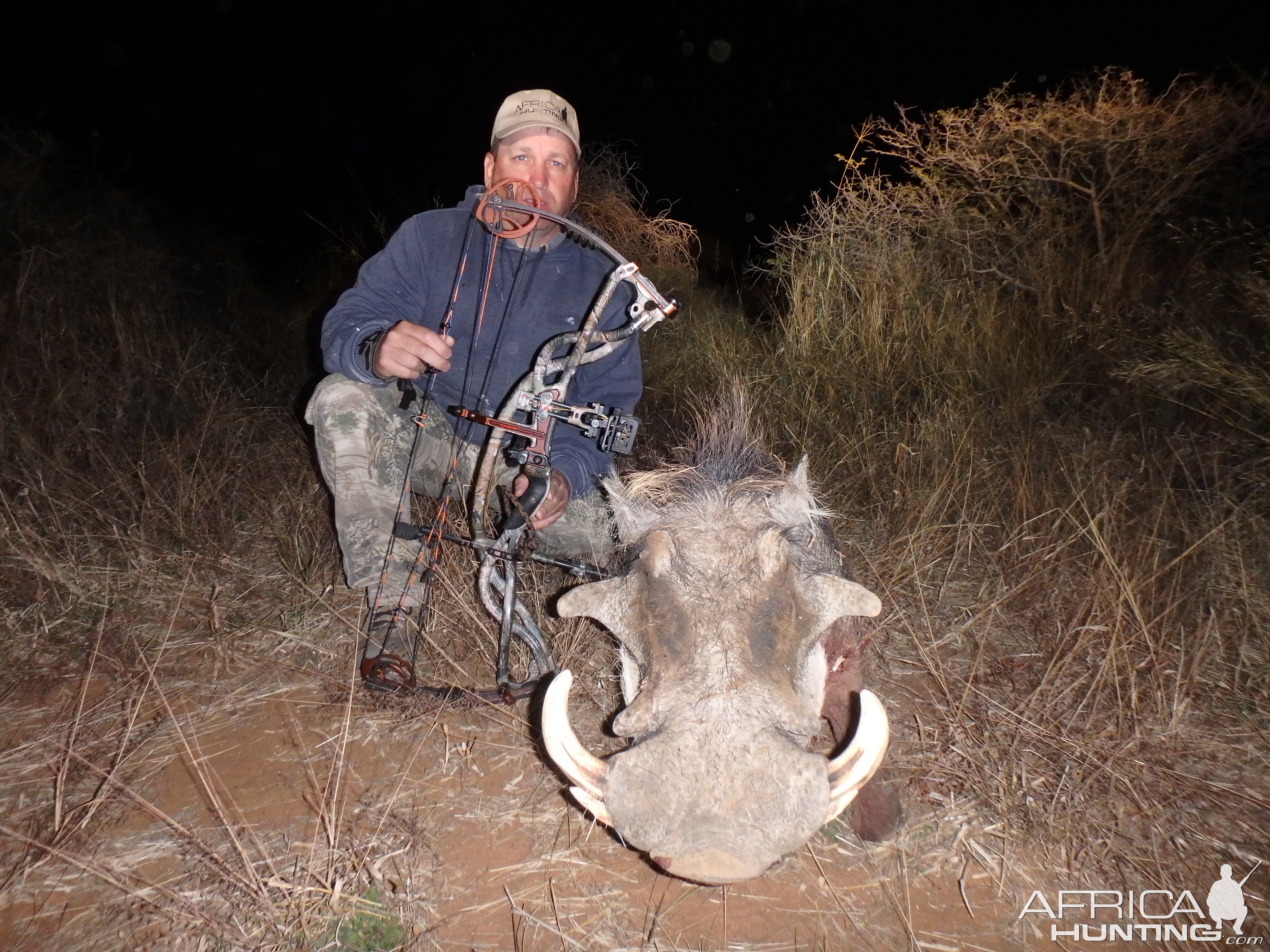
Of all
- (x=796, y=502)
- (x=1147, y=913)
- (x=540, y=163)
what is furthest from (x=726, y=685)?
(x=540, y=163)

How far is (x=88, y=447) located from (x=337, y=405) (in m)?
2.40

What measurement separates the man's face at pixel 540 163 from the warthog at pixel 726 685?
4.36ft

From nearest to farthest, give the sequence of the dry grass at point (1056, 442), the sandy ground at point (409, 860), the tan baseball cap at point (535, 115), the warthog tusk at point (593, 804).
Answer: the warthog tusk at point (593, 804) < the sandy ground at point (409, 860) < the dry grass at point (1056, 442) < the tan baseball cap at point (535, 115)

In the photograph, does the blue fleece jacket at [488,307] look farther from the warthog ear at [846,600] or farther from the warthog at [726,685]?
the warthog ear at [846,600]

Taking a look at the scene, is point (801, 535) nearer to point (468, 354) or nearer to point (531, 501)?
point (531, 501)

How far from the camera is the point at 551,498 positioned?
2504 mm

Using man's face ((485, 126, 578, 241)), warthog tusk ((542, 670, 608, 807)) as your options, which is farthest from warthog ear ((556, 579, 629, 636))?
man's face ((485, 126, 578, 241))

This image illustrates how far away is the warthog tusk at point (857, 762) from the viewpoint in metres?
1.55

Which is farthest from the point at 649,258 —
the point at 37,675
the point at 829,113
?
the point at 829,113

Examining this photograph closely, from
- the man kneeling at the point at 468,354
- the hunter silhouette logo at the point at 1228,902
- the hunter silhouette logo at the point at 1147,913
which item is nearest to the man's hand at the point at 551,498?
the man kneeling at the point at 468,354

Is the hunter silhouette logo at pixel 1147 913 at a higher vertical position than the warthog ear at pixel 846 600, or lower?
lower

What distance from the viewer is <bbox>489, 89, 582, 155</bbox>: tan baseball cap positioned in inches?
114

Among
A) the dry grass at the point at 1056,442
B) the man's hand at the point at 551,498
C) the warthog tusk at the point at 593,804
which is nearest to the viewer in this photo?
the warthog tusk at the point at 593,804

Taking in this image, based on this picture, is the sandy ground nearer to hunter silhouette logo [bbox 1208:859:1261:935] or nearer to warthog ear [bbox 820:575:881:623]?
hunter silhouette logo [bbox 1208:859:1261:935]
